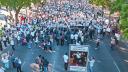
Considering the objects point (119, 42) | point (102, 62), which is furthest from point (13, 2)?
point (102, 62)

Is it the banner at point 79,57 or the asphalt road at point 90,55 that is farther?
the asphalt road at point 90,55

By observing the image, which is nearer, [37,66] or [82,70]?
[82,70]

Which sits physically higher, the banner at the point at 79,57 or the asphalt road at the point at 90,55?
the banner at the point at 79,57

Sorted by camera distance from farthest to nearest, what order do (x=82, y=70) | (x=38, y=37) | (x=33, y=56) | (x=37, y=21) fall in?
(x=37, y=21) → (x=38, y=37) → (x=33, y=56) → (x=82, y=70)

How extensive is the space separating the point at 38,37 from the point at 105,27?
819 cm

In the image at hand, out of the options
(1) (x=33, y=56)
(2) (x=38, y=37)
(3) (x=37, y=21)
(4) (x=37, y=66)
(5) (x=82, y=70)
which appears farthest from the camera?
(3) (x=37, y=21)

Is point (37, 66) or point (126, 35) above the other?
point (126, 35)

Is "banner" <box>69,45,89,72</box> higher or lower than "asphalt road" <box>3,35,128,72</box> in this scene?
higher

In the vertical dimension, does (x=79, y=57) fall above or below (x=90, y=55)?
above

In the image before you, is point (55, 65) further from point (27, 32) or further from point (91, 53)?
point (27, 32)

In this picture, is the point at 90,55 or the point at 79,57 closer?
the point at 79,57

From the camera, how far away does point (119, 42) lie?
43.8 m

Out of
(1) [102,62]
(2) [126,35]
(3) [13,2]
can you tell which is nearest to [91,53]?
(1) [102,62]

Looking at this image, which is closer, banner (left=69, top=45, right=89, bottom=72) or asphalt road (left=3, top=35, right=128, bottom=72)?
banner (left=69, top=45, right=89, bottom=72)
